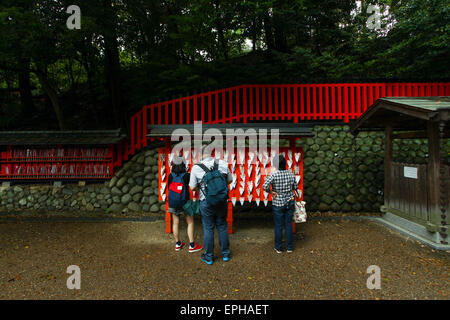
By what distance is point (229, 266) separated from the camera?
4.59m

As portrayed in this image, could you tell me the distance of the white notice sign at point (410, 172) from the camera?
606cm

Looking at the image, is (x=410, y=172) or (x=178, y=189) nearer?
(x=178, y=189)

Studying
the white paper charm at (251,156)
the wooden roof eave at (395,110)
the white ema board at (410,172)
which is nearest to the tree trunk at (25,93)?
the white paper charm at (251,156)

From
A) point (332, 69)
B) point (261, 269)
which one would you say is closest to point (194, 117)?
point (261, 269)

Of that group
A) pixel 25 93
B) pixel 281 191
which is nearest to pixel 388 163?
pixel 281 191

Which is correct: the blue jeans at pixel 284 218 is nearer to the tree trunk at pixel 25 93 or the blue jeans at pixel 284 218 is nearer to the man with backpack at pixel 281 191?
the man with backpack at pixel 281 191

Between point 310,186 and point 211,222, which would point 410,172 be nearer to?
point 310,186

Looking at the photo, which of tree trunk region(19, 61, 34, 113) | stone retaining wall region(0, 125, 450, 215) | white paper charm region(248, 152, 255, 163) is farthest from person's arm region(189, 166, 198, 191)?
tree trunk region(19, 61, 34, 113)

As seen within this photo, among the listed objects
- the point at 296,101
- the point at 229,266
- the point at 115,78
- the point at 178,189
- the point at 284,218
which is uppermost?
the point at 115,78

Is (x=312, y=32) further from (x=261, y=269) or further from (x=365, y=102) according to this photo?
(x=261, y=269)

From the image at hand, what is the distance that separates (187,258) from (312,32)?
1500cm

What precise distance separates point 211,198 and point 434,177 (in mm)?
5144

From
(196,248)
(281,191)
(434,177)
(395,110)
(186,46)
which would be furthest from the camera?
(186,46)

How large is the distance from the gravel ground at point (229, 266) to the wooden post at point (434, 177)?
73 centimetres
